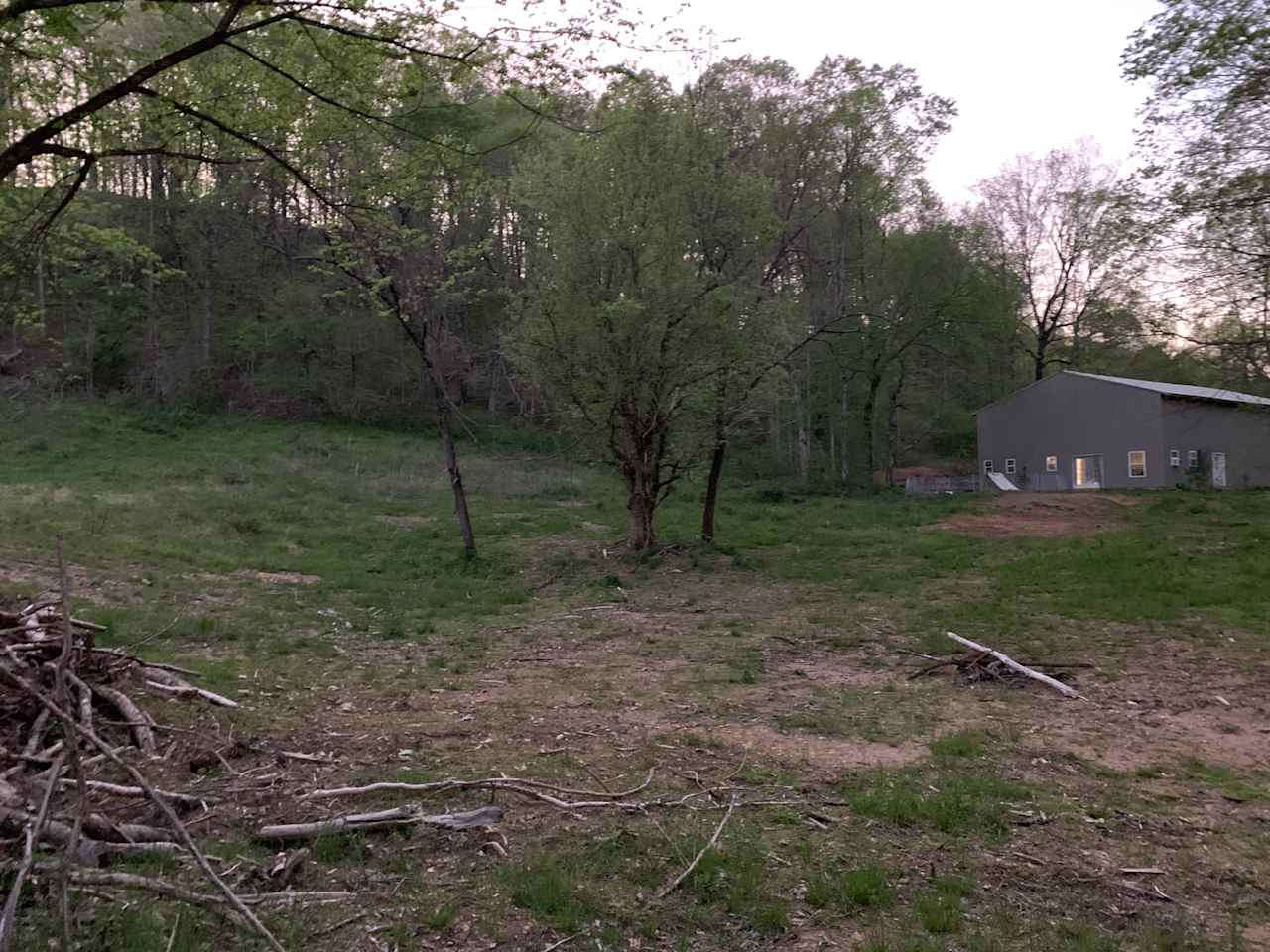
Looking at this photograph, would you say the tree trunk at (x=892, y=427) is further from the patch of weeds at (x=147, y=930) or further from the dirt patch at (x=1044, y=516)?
the patch of weeds at (x=147, y=930)

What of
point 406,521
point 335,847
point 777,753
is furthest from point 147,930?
point 406,521

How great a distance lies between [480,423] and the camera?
128 ft

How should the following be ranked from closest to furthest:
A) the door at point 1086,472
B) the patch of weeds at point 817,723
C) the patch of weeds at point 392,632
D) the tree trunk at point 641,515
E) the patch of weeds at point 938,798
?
the patch of weeds at point 938,798
the patch of weeds at point 817,723
the patch of weeds at point 392,632
the tree trunk at point 641,515
the door at point 1086,472

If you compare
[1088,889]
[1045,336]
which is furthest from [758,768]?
[1045,336]

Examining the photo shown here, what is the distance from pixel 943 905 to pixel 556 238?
13613mm

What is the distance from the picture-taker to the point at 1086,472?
32.1m

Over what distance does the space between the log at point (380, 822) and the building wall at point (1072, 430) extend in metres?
31.1

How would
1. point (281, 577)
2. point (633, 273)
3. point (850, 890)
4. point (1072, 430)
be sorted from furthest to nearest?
point (1072, 430), point (633, 273), point (281, 577), point (850, 890)

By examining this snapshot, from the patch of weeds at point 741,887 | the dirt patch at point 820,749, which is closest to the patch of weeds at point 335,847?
the patch of weeds at point 741,887

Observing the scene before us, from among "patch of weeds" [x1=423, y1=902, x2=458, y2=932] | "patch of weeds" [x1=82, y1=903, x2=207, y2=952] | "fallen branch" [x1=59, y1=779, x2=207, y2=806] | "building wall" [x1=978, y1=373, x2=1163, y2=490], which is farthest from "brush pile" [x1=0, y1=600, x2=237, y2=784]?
"building wall" [x1=978, y1=373, x2=1163, y2=490]

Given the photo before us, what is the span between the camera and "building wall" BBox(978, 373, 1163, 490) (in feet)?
97.0

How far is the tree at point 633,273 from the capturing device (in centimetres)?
1523

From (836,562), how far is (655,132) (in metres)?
8.88

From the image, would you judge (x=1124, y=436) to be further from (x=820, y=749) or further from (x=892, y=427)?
(x=820, y=749)
